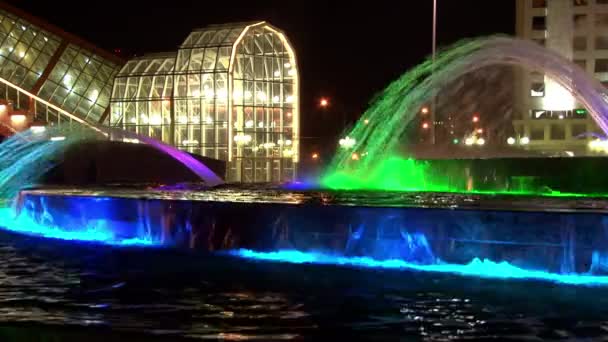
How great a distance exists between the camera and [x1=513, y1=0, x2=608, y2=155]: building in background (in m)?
65.9

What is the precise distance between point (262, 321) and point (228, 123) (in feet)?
98.2

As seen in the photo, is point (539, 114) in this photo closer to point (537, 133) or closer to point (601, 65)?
point (537, 133)

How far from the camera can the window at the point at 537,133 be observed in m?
66.6

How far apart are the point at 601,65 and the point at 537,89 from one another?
240 inches

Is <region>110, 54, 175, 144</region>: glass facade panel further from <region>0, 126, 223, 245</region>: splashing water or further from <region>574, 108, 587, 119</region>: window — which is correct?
<region>574, 108, 587, 119</region>: window

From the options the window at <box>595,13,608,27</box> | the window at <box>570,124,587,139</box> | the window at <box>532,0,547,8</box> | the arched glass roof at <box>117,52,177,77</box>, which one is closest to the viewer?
the arched glass roof at <box>117,52,177,77</box>

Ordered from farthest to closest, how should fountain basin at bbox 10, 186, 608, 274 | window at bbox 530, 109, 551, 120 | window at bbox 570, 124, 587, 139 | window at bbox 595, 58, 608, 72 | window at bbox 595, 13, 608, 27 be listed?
1. window at bbox 595, 58, 608, 72
2. window at bbox 595, 13, 608, 27
3. window at bbox 530, 109, 551, 120
4. window at bbox 570, 124, 587, 139
5. fountain basin at bbox 10, 186, 608, 274

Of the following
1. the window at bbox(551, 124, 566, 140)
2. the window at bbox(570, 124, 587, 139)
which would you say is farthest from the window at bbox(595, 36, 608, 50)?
the window at bbox(551, 124, 566, 140)

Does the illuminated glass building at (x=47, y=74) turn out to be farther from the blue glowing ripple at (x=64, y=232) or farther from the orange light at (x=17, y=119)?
the blue glowing ripple at (x=64, y=232)

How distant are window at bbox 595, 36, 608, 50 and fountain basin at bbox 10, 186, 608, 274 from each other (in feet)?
197

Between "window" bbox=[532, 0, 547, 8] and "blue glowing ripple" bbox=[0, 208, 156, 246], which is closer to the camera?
"blue glowing ripple" bbox=[0, 208, 156, 246]

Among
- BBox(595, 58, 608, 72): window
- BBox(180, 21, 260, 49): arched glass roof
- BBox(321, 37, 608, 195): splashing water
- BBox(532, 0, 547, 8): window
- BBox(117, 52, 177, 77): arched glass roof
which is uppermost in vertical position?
BBox(532, 0, 547, 8): window

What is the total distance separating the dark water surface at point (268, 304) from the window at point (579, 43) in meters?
63.7

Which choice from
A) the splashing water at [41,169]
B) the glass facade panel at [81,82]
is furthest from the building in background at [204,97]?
the splashing water at [41,169]
